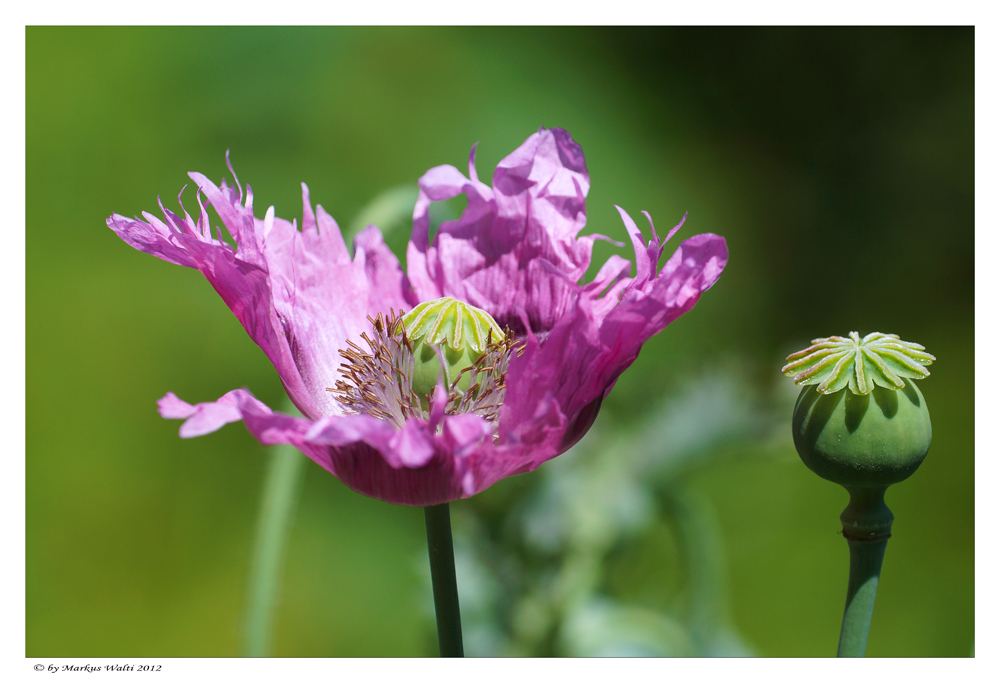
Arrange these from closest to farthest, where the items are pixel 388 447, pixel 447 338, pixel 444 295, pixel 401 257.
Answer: pixel 388 447 < pixel 447 338 < pixel 444 295 < pixel 401 257

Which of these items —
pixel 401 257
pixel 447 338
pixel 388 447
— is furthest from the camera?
pixel 401 257

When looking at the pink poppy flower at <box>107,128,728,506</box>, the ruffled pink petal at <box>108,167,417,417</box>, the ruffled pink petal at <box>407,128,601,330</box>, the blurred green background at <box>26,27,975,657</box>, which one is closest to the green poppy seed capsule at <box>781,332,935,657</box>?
the pink poppy flower at <box>107,128,728,506</box>

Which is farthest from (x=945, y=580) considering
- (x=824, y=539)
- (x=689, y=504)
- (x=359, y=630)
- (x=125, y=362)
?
(x=125, y=362)

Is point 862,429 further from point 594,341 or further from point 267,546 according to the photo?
point 267,546

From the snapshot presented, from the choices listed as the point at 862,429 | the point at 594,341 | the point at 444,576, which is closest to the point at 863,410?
the point at 862,429

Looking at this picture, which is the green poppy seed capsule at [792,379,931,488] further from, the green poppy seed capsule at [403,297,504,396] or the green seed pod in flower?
the green poppy seed capsule at [403,297,504,396]

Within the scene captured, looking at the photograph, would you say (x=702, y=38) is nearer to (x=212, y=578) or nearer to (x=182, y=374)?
(x=182, y=374)

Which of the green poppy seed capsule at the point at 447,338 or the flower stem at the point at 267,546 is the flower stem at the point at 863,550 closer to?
the green poppy seed capsule at the point at 447,338
